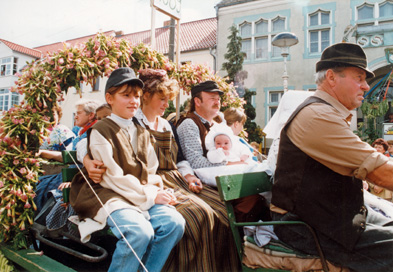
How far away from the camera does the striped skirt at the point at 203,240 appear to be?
2.42 metres

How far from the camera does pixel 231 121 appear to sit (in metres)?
Answer: 4.73

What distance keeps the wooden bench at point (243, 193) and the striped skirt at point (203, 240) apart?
263 mm

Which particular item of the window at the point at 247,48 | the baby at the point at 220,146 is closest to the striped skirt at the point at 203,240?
the baby at the point at 220,146

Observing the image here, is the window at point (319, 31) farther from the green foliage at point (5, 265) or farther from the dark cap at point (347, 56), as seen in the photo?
the green foliage at point (5, 265)

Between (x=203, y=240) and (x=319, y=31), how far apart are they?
51.6 feet

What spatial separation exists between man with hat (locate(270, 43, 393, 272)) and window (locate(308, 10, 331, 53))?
1489 cm

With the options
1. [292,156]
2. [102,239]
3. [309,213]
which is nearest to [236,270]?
[309,213]

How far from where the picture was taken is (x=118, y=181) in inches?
92.7

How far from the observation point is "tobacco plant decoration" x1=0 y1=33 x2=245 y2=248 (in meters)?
2.92

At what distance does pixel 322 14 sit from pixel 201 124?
14585 mm

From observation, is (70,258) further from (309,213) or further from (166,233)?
(309,213)

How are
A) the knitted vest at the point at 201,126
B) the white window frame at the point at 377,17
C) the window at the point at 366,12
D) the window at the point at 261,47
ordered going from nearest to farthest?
the knitted vest at the point at 201,126 < the white window frame at the point at 377,17 < the window at the point at 366,12 < the window at the point at 261,47

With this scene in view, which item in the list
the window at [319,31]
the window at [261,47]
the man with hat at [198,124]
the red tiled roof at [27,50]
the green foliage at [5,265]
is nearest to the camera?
the green foliage at [5,265]

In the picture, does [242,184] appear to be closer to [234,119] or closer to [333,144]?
[333,144]
